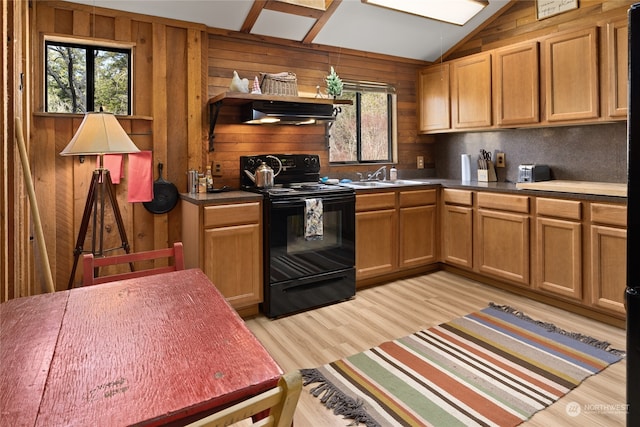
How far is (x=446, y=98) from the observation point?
427 cm

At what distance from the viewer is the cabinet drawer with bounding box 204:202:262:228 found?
285 centimetres

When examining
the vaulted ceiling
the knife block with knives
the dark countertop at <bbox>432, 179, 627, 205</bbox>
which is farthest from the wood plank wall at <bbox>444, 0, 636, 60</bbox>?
the dark countertop at <bbox>432, 179, 627, 205</bbox>

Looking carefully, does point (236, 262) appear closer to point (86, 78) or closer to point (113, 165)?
point (113, 165)

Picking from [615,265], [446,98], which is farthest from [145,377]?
[446,98]

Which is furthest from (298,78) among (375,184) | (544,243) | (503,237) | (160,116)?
(544,243)

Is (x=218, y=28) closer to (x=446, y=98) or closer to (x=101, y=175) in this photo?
(x=101, y=175)

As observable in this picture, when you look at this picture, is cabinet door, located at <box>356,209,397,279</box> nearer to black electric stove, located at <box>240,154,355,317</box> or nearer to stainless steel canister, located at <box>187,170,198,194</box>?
black electric stove, located at <box>240,154,355,317</box>

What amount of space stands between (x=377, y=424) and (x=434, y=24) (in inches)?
148

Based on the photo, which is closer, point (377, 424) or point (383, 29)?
point (377, 424)

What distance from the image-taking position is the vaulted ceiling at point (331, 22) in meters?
3.12

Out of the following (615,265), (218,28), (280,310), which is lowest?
(280,310)

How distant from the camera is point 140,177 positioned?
3074 millimetres

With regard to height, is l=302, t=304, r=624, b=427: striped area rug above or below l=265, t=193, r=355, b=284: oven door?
below

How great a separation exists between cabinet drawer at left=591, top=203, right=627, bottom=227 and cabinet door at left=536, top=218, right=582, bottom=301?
141 mm
